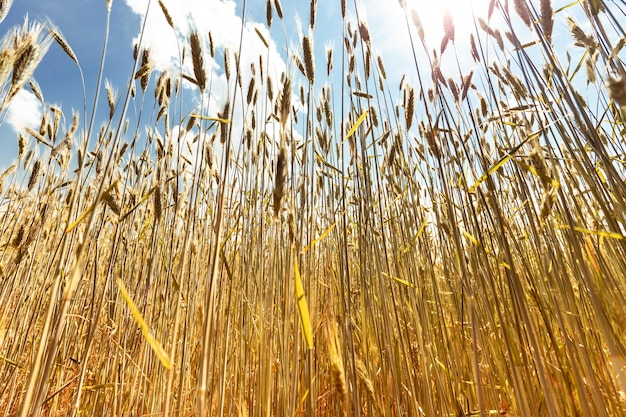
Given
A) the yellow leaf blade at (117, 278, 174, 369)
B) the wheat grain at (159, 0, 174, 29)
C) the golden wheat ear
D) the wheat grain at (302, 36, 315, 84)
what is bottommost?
the yellow leaf blade at (117, 278, 174, 369)

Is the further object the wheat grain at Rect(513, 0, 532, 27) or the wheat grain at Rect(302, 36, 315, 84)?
the wheat grain at Rect(302, 36, 315, 84)

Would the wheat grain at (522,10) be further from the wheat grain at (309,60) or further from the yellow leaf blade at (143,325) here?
the yellow leaf blade at (143,325)

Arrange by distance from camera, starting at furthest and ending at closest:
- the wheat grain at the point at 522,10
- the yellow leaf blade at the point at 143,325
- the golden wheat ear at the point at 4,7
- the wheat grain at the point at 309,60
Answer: the wheat grain at the point at 309,60, the wheat grain at the point at 522,10, the golden wheat ear at the point at 4,7, the yellow leaf blade at the point at 143,325

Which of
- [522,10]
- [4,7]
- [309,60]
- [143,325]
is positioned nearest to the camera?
[143,325]

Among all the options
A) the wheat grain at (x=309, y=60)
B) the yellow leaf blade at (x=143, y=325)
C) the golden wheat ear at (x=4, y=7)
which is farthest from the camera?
the wheat grain at (x=309, y=60)

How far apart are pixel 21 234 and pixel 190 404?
3.51ft

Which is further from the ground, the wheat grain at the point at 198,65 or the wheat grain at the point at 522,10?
the wheat grain at the point at 522,10

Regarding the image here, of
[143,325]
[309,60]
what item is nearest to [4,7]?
[309,60]

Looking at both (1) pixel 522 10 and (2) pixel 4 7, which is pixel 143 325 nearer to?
(2) pixel 4 7

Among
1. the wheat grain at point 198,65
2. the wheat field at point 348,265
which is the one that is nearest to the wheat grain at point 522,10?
the wheat field at point 348,265

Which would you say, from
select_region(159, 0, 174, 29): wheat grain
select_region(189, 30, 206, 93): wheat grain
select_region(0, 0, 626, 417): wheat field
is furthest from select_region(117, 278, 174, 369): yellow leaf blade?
select_region(159, 0, 174, 29): wheat grain

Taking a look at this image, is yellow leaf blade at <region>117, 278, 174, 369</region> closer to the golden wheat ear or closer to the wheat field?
the wheat field

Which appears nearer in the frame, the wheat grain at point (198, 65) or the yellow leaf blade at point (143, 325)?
the yellow leaf blade at point (143, 325)

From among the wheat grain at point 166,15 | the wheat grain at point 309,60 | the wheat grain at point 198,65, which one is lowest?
the wheat grain at point 198,65
